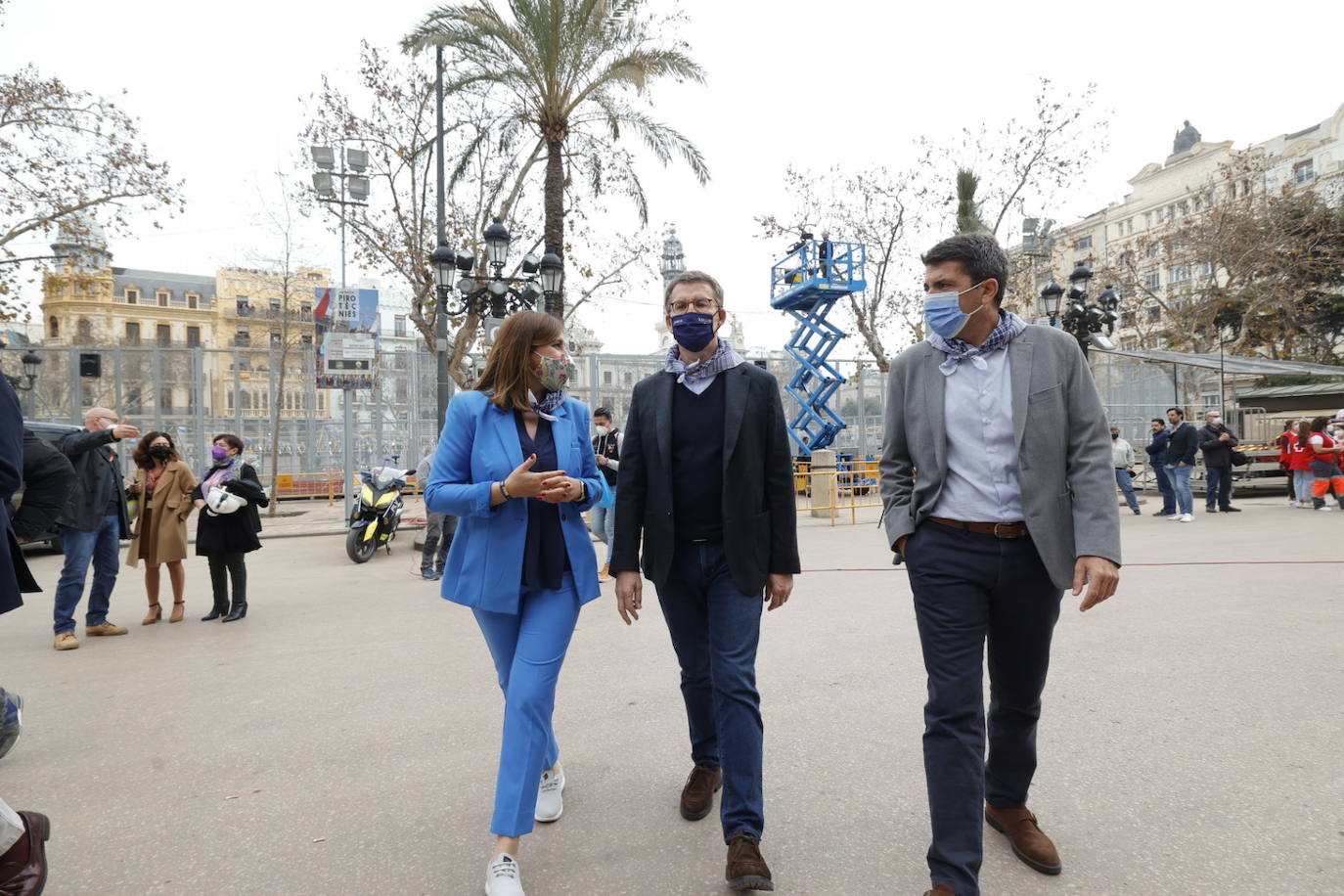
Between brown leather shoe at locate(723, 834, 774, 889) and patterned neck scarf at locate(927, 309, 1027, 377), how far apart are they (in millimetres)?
1565

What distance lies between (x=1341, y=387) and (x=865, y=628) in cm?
2164

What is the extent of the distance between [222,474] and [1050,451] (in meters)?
6.73

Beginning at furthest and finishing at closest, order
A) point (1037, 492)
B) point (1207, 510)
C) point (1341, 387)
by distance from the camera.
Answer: point (1341, 387)
point (1207, 510)
point (1037, 492)

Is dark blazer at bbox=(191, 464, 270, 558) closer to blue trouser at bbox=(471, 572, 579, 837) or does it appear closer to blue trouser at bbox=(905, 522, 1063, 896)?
blue trouser at bbox=(471, 572, 579, 837)

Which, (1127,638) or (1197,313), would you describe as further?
(1197,313)

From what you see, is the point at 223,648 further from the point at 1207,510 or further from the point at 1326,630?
the point at 1207,510

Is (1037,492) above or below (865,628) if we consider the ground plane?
above

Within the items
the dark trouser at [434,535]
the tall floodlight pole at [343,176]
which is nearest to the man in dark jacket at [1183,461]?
the dark trouser at [434,535]

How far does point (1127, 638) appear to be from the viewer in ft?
17.4

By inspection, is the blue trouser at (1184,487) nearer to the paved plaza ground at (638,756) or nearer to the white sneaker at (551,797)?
the paved plaza ground at (638,756)

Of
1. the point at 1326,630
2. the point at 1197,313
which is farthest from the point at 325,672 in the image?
the point at 1197,313

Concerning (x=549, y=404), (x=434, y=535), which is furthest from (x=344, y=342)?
(x=549, y=404)

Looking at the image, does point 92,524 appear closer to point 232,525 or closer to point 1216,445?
point 232,525

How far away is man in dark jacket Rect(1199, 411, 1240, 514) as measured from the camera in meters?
14.5
